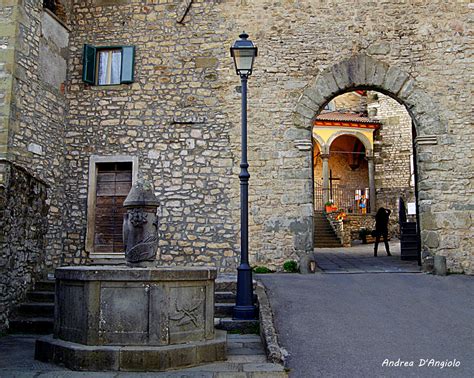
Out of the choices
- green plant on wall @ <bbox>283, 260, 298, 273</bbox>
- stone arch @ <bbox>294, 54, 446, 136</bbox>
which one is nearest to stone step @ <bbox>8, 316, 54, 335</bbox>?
green plant on wall @ <bbox>283, 260, 298, 273</bbox>

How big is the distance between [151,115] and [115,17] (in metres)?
2.45

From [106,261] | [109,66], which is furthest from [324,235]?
[109,66]

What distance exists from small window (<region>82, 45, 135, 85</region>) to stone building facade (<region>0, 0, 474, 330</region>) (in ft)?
0.59

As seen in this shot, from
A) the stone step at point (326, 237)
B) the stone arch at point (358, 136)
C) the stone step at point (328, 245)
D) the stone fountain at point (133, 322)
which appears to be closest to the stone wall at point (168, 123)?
the stone fountain at point (133, 322)

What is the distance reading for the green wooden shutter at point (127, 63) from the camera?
959 cm

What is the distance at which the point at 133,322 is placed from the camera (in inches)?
174

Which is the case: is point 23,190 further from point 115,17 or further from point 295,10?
point 295,10

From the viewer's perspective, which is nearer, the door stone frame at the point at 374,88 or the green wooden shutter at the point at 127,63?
the door stone frame at the point at 374,88

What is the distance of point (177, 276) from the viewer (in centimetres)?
453

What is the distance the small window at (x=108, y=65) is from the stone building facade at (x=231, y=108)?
7.1 inches

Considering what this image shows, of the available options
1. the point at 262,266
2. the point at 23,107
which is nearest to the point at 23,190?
the point at 23,107

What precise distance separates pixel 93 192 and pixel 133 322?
223 inches

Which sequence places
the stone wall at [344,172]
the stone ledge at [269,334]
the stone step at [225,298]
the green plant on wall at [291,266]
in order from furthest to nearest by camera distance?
1. the stone wall at [344,172]
2. the green plant on wall at [291,266]
3. the stone step at [225,298]
4. the stone ledge at [269,334]

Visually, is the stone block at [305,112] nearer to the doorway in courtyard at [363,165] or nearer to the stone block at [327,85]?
the stone block at [327,85]
